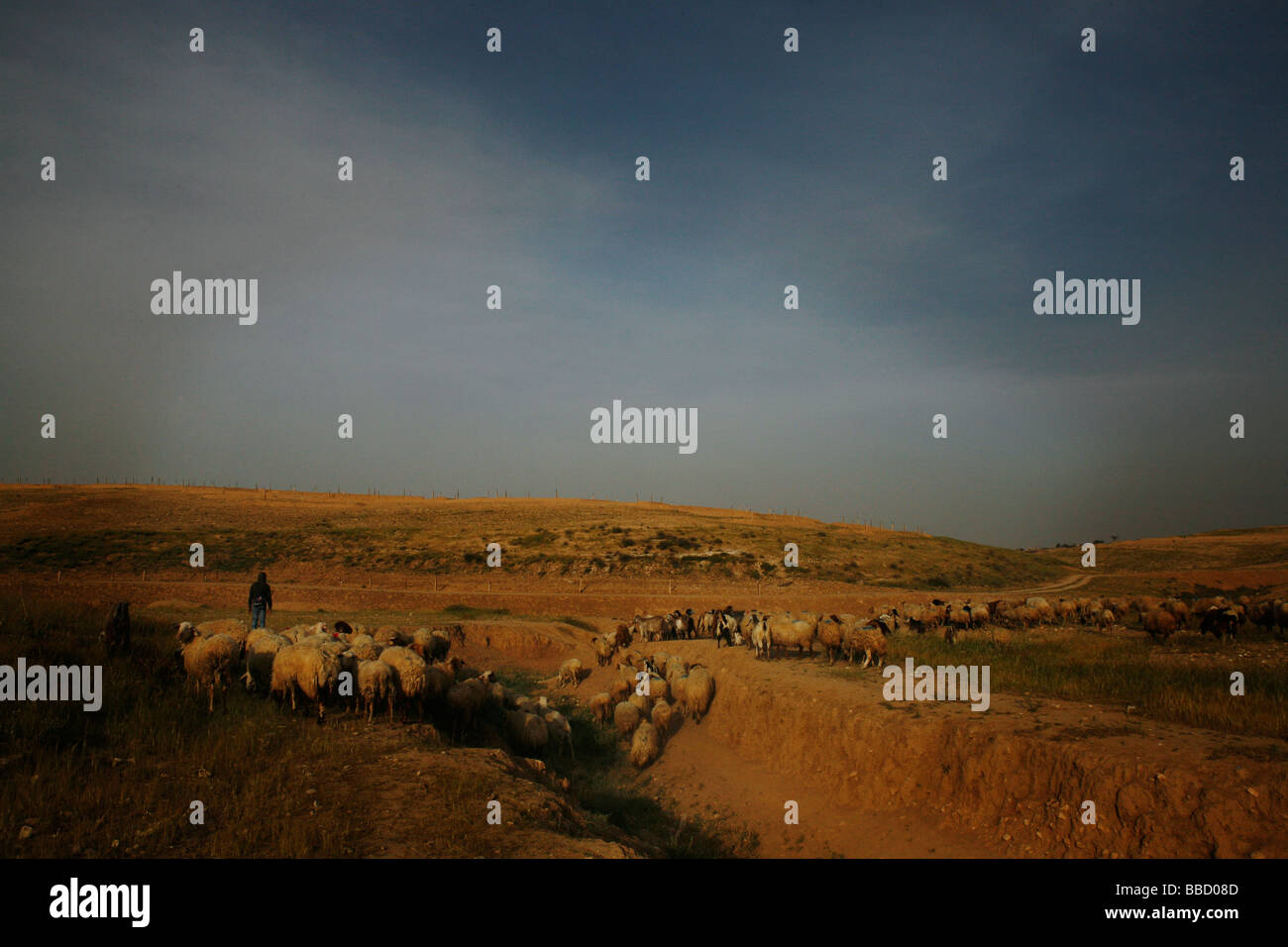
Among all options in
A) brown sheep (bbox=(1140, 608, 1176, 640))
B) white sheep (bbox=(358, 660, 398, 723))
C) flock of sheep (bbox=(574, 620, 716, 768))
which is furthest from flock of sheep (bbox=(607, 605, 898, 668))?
white sheep (bbox=(358, 660, 398, 723))

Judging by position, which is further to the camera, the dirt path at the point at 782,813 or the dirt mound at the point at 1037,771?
the dirt path at the point at 782,813

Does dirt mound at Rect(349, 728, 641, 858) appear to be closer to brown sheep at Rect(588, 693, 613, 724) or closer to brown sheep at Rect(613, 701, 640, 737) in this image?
brown sheep at Rect(613, 701, 640, 737)

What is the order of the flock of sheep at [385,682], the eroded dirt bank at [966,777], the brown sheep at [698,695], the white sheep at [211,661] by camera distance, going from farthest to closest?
the brown sheep at [698,695] < the flock of sheep at [385,682] < the white sheep at [211,661] < the eroded dirt bank at [966,777]

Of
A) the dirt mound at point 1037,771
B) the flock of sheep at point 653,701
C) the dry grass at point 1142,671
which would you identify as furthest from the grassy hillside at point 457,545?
the dirt mound at point 1037,771

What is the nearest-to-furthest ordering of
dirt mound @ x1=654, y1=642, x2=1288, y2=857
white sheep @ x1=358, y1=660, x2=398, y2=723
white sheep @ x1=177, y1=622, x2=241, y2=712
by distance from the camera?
1. dirt mound @ x1=654, y1=642, x2=1288, y2=857
2. white sheep @ x1=177, y1=622, x2=241, y2=712
3. white sheep @ x1=358, y1=660, x2=398, y2=723

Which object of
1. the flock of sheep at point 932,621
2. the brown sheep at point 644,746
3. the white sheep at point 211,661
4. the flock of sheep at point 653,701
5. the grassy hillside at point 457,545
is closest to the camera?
the white sheep at point 211,661

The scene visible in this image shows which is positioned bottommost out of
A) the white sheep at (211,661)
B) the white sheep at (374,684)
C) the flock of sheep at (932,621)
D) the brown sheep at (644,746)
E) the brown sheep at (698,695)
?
the brown sheep at (644,746)

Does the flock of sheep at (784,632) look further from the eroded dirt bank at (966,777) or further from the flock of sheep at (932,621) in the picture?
the eroded dirt bank at (966,777)

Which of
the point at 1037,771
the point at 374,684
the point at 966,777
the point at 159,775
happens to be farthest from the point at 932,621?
the point at 159,775

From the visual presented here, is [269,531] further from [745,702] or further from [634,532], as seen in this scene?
[745,702]
